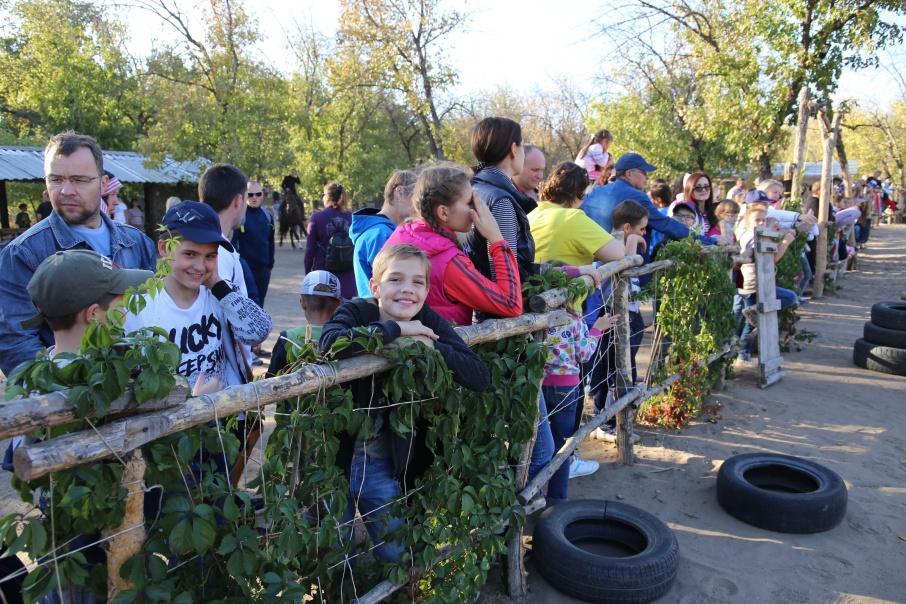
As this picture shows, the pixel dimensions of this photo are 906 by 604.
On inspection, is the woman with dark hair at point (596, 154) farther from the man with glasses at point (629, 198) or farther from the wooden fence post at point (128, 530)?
the wooden fence post at point (128, 530)

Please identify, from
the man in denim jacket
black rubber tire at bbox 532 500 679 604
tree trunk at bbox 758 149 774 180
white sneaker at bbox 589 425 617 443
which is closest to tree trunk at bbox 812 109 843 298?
tree trunk at bbox 758 149 774 180

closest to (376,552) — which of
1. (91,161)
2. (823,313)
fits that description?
(91,161)

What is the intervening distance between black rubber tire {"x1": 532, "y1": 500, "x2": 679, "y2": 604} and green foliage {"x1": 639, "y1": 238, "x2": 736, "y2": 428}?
195 cm

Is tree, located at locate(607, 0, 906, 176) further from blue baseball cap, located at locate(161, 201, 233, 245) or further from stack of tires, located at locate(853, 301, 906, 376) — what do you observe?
blue baseball cap, located at locate(161, 201, 233, 245)

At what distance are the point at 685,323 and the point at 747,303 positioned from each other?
5.49 ft

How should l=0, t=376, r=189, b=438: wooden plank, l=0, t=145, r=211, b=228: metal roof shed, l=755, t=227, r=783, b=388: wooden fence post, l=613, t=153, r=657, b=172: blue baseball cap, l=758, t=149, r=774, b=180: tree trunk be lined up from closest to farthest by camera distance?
1. l=0, t=376, r=189, b=438: wooden plank
2. l=613, t=153, r=657, b=172: blue baseball cap
3. l=755, t=227, r=783, b=388: wooden fence post
4. l=758, t=149, r=774, b=180: tree trunk
5. l=0, t=145, r=211, b=228: metal roof shed

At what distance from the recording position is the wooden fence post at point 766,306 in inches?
246

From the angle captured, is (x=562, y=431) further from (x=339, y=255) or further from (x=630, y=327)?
(x=339, y=255)

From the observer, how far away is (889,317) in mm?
7098

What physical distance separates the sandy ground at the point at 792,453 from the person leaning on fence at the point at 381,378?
1.13 meters

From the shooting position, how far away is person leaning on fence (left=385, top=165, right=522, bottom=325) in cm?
275

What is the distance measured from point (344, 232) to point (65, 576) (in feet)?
15.9

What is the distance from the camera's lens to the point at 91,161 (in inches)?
108

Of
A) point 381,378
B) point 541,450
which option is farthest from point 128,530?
point 541,450
